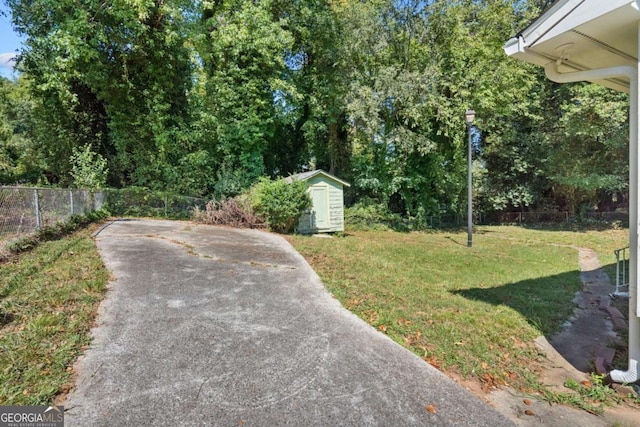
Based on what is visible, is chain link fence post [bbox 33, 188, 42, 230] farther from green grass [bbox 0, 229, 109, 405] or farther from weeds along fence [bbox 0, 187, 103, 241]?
green grass [bbox 0, 229, 109, 405]

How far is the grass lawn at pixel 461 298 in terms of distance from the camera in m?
3.61

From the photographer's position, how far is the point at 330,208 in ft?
43.8

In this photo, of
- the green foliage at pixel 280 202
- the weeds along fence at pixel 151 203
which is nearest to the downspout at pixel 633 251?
the green foliage at pixel 280 202

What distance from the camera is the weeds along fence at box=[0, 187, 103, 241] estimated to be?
607 cm

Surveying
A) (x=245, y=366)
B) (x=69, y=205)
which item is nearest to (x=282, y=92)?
(x=69, y=205)

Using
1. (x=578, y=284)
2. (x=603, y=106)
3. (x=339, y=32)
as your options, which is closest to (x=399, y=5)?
(x=339, y=32)

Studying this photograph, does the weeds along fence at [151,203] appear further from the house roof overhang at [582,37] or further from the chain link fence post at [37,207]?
the house roof overhang at [582,37]

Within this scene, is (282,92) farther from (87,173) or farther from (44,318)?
(44,318)

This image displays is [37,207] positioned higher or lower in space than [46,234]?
higher

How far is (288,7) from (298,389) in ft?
58.5

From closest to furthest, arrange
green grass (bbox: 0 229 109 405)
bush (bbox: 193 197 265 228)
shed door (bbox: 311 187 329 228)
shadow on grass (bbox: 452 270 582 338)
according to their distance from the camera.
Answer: green grass (bbox: 0 229 109 405), shadow on grass (bbox: 452 270 582 338), bush (bbox: 193 197 265 228), shed door (bbox: 311 187 329 228)

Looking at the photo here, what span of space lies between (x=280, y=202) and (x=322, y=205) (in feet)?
8.03

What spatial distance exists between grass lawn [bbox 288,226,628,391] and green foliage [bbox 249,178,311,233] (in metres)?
1.91

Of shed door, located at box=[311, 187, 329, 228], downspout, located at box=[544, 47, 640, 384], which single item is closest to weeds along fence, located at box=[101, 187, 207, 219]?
A: shed door, located at box=[311, 187, 329, 228]
